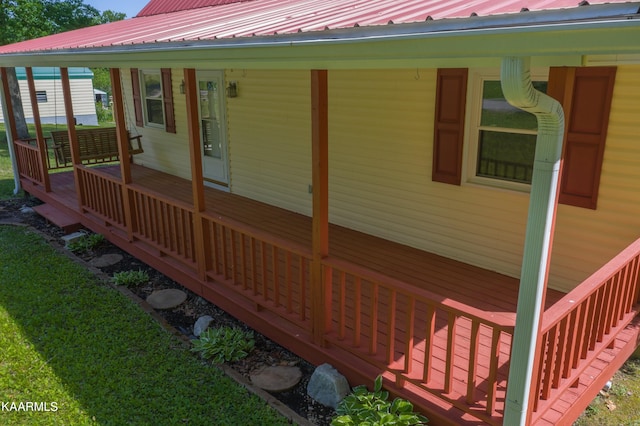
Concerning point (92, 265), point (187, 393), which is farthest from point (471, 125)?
point (92, 265)

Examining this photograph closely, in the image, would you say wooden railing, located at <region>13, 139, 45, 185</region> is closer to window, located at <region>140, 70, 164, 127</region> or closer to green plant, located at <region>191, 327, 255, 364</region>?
window, located at <region>140, 70, 164, 127</region>

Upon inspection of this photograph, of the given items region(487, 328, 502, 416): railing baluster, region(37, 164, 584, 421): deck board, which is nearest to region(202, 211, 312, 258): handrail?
region(37, 164, 584, 421): deck board

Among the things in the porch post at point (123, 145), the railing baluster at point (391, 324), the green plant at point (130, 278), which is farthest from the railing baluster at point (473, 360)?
the porch post at point (123, 145)

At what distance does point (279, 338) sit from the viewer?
428 centimetres

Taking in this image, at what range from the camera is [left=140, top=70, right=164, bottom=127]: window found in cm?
→ 962

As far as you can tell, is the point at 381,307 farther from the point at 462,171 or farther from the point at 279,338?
the point at 462,171

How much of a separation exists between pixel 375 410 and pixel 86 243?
Result: 4.88 metres

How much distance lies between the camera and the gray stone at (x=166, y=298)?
5082mm

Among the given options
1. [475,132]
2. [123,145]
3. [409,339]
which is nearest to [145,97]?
[123,145]

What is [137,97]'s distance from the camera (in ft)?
33.1

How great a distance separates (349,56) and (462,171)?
271 cm

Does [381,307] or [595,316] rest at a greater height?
[595,316]

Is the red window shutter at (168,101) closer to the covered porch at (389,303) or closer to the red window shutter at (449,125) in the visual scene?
the covered porch at (389,303)

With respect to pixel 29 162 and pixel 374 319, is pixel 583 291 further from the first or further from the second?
pixel 29 162
